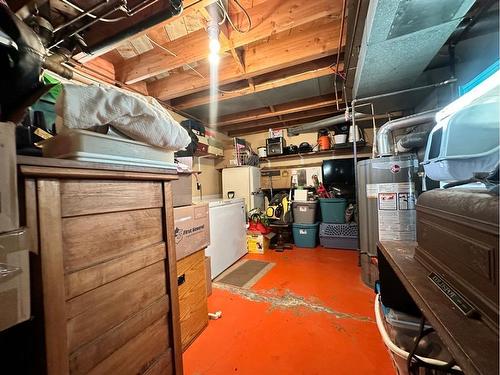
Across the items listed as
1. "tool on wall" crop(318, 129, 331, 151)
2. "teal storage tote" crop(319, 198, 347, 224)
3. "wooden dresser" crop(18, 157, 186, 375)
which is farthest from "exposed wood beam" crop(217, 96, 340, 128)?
"wooden dresser" crop(18, 157, 186, 375)

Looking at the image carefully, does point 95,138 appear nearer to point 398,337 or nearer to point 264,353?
point 398,337

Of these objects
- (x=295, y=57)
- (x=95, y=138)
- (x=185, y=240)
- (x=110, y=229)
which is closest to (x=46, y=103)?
(x=95, y=138)

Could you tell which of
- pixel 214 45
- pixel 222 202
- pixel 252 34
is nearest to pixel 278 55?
pixel 252 34

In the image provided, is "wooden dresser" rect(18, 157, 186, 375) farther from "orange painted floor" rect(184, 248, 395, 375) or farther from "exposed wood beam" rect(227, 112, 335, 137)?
"exposed wood beam" rect(227, 112, 335, 137)

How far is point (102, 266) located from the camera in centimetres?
61

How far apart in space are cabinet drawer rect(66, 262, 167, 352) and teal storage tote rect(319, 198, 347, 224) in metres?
3.25

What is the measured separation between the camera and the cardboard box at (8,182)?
1.38 feet

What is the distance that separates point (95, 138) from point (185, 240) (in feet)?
3.40

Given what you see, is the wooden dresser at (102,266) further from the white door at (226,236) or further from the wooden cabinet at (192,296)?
the white door at (226,236)

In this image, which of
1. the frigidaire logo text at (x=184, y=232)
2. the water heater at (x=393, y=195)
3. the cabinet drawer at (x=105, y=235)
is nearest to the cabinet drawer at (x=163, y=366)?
the cabinet drawer at (x=105, y=235)

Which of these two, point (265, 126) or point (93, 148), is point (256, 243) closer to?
point (265, 126)

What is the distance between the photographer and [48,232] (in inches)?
19.5

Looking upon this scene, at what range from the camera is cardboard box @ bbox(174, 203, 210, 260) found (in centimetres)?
147

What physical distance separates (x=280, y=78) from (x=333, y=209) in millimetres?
2234
